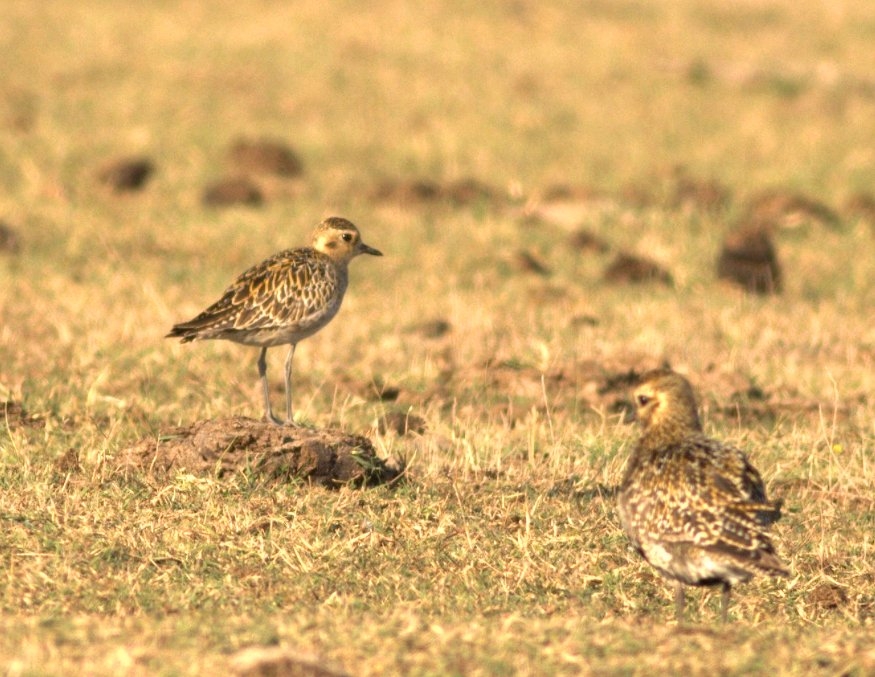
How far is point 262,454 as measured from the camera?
7.72 m

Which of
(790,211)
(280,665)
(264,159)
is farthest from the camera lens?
(264,159)

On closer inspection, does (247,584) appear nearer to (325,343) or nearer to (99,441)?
(99,441)

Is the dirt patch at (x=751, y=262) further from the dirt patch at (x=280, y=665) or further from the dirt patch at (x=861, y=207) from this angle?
the dirt patch at (x=280, y=665)

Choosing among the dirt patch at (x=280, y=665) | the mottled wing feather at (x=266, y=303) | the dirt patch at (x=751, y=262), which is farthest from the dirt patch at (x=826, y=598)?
the dirt patch at (x=751, y=262)

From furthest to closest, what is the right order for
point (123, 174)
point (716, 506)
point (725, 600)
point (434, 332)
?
point (123, 174) → point (434, 332) → point (725, 600) → point (716, 506)

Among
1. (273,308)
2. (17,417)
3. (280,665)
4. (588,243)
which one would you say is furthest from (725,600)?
(588,243)

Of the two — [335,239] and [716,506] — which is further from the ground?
[335,239]

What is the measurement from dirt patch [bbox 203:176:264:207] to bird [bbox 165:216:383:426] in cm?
755

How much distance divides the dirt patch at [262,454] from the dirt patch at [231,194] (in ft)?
29.9

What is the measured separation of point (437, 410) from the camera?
9.59 meters

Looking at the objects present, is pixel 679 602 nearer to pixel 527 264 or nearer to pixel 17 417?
pixel 17 417

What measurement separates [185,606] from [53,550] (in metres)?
0.80

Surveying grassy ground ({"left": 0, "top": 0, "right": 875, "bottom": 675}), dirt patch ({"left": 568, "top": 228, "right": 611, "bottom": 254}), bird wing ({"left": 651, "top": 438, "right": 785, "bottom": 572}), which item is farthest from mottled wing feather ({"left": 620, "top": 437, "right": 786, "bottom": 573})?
dirt patch ({"left": 568, "top": 228, "right": 611, "bottom": 254})

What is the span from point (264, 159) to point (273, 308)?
9.56 metres
